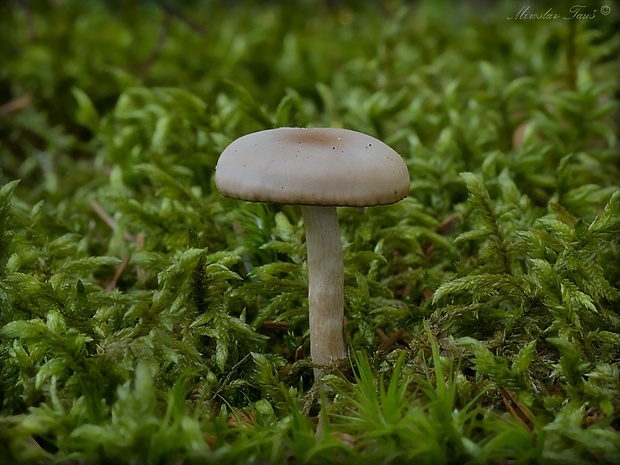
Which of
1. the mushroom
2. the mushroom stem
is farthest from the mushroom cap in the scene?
the mushroom stem

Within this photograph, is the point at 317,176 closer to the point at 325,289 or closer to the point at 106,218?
the point at 325,289

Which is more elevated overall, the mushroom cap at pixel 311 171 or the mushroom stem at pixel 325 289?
the mushroom cap at pixel 311 171

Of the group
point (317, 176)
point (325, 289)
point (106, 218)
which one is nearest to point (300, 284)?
point (325, 289)

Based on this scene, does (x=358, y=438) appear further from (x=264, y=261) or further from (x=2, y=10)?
(x=2, y=10)

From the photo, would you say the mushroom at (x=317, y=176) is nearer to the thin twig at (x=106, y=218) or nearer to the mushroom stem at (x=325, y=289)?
the mushroom stem at (x=325, y=289)

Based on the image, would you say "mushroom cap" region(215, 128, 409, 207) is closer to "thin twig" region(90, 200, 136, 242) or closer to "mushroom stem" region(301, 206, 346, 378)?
"mushroom stem" region(301, 206, 346, 378)

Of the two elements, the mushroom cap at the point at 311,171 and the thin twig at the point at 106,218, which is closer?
the mushroom cap at the point at 311,171

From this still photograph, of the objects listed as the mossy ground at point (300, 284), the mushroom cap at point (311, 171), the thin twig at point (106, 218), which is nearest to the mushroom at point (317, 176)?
the mushroom cap at point (311, 171)
